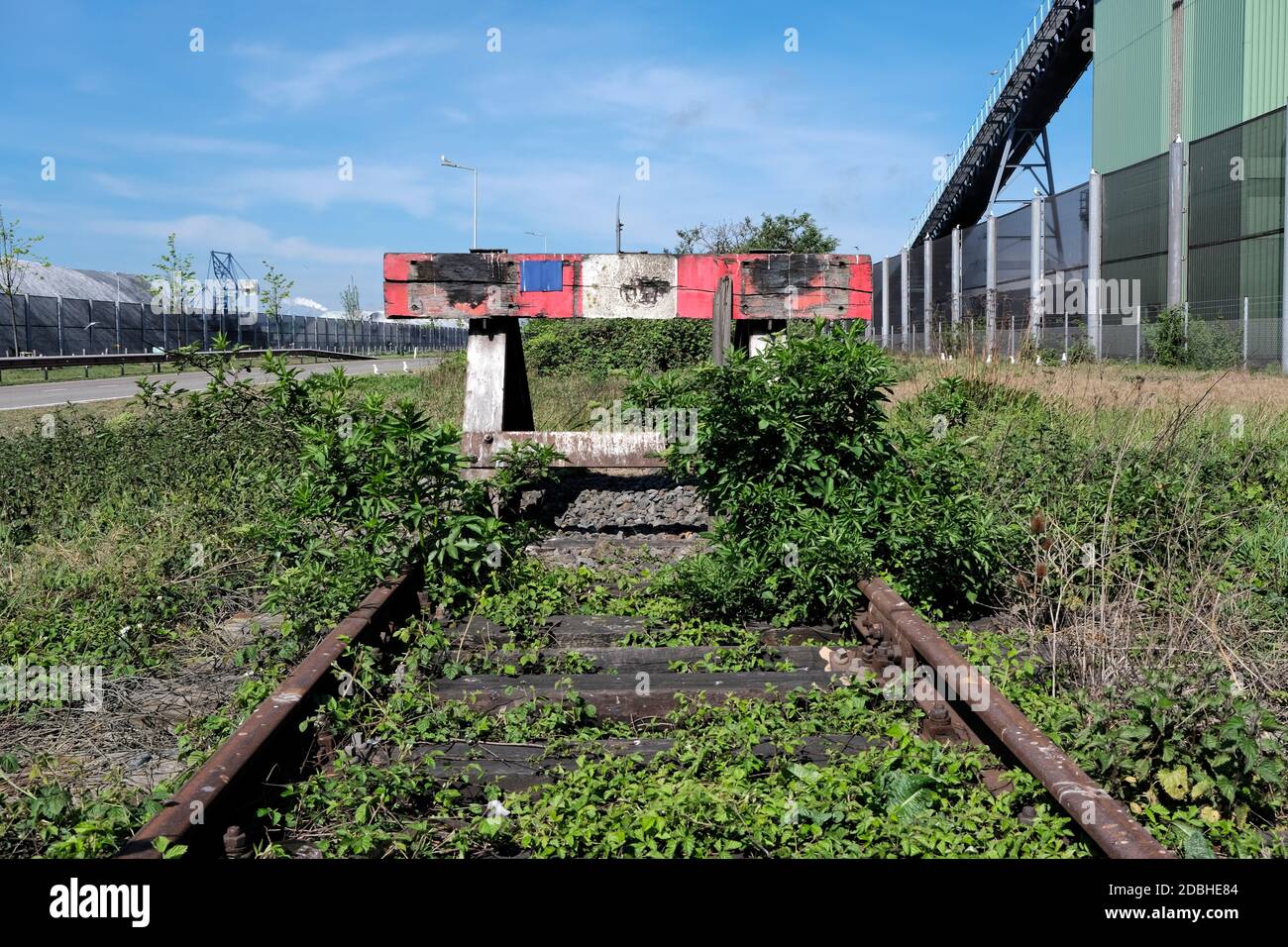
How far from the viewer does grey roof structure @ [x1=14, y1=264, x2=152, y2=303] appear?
6456cm

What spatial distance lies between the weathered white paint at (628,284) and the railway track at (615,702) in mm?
3752

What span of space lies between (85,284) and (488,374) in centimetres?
7341

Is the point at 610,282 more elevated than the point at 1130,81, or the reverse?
the point at 1130,81

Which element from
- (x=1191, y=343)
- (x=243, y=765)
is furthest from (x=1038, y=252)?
(x=243, y=765)

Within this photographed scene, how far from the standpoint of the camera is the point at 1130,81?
94.4ft

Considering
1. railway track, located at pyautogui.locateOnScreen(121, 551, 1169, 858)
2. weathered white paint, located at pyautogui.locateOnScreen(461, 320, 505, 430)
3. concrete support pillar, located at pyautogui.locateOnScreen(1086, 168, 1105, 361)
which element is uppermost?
concrete support pillar, located at pyautogui.locateOnScreen(1086, 168, 1105, 361)

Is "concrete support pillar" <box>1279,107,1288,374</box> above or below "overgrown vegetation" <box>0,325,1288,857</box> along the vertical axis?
above

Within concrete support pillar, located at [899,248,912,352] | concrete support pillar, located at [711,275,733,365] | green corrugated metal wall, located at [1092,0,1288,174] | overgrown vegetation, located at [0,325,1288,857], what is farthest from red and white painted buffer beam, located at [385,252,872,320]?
concrete support pillar, located at [899,248,912,352]

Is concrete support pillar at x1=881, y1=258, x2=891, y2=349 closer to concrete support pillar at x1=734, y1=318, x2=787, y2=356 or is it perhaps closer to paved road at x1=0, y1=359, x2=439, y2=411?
paved road at x1=0, y1=359, x2=439, y2=411

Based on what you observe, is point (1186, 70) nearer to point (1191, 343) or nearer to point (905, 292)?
point (1191, 343)

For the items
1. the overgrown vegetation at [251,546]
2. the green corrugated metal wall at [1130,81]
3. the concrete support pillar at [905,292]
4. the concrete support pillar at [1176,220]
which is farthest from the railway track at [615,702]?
the concrete support pillar at [905,292]

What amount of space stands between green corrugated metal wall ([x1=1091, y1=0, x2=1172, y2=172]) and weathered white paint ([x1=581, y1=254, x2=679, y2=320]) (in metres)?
23.3

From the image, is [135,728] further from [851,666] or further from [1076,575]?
[1076,575]

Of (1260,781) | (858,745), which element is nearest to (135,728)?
(858,745)
